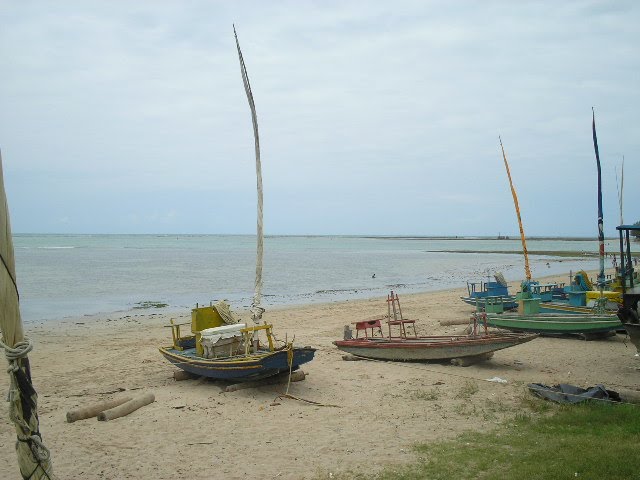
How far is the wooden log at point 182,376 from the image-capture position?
1235 centimetres

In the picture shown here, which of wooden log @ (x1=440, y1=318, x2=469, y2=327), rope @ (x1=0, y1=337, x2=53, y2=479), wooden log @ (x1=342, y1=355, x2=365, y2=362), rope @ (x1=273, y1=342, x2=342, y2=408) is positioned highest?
rope @ (x1=0, y1=337, x2=53, y2=479)

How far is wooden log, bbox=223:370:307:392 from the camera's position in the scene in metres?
11.1

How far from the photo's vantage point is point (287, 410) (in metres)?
10.0

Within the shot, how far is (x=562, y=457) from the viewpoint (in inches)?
265

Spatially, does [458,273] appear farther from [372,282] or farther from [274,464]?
[274,464]

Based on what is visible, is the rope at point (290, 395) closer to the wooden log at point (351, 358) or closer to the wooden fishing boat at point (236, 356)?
the wooden fishing boat at point (236, 356)

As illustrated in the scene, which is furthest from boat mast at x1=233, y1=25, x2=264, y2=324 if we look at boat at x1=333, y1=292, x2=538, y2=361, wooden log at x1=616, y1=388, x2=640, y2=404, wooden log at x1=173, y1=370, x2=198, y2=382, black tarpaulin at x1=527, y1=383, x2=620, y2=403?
wooden log at x1=616, y1=388, x2=640, y2=404

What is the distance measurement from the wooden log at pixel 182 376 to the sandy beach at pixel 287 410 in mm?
209

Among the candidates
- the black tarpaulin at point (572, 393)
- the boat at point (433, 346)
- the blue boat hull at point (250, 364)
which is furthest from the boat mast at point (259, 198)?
the black tarpaulin at point (572, 393)

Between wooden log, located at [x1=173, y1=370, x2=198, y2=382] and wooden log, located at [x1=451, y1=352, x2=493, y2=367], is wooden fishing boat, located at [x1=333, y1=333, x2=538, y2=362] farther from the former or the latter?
wooden log, located at [x1=173, y1=370, x2=198, y2=382]

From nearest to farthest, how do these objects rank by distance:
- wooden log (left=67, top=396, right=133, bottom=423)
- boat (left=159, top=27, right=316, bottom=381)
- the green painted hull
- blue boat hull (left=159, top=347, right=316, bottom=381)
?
wooden log (left=67, top=396, right=133, bottom=423) → blue boat hull (left=159, top=347, right=316, bottom=381) → boat (left=159, top=27, right=316, bottom=381) → the green painted hull

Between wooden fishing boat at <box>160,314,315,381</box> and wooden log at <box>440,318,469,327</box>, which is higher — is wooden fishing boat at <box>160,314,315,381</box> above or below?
above

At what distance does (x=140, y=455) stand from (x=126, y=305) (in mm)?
23119

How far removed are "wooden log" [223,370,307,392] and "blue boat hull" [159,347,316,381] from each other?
15 cm
